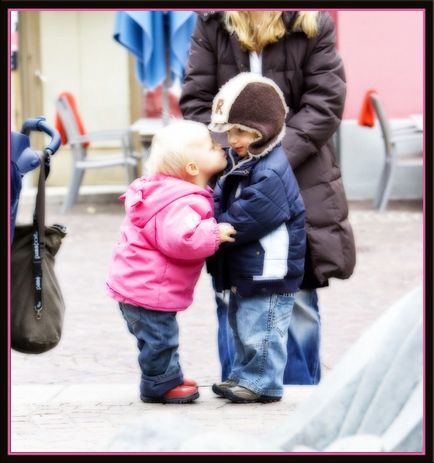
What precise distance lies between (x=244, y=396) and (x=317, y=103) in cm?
118

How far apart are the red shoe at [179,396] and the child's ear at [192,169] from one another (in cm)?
87

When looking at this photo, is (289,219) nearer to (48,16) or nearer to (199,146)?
(199,146)

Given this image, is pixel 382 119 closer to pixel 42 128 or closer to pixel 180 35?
pixel 180 35

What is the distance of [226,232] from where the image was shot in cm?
463

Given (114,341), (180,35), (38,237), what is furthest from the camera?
(180,35)

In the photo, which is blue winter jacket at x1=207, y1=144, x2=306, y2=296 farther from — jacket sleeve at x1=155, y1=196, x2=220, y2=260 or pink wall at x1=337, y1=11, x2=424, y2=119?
pink wall at x1=337, y1=11, x2=424, y2=119

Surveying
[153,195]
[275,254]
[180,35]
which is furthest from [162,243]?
[180,35]

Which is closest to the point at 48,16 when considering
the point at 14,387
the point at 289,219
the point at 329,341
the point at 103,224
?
the point at 103,224

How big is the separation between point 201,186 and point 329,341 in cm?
265

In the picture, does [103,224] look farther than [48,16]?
No

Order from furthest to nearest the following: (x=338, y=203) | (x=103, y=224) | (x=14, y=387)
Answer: (x=103, y=224)
(x=14, y=387)
(x=338, y=203)

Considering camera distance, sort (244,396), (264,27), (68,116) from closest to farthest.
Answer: (244,396)
(264,27)
(68,116)

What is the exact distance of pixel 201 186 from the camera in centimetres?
478

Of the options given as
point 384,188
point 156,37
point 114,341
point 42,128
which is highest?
point 156,37
